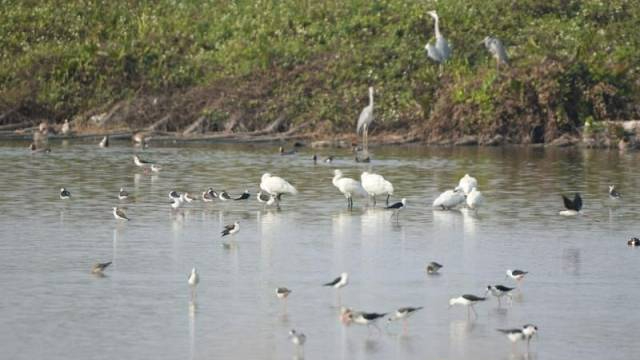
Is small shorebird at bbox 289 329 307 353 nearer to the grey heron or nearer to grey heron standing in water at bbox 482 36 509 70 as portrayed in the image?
grey heron standing in water at bbox 482 36 509 70

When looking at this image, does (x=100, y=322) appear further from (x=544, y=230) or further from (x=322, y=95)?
(x=322, y=95)

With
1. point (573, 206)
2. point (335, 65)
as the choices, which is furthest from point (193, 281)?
point (335, 65)

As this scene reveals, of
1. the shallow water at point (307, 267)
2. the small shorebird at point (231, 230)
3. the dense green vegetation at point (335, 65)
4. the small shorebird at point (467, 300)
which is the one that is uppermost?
the dense green vegetation at point (335, 65)

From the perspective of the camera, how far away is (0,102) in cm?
5025

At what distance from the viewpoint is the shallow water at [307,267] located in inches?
591

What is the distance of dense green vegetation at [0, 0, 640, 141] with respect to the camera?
44406mm

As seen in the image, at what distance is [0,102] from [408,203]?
25.8 m

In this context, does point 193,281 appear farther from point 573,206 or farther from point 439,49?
point 439,49

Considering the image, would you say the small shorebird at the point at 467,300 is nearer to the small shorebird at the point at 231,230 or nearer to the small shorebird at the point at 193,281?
the small shorebird at the point at 193,281

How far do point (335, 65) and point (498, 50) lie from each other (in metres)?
6.11

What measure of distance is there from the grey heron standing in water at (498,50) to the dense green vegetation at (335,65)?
43 cm

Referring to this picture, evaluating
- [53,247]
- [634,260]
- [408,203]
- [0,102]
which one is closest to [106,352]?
[53,247]

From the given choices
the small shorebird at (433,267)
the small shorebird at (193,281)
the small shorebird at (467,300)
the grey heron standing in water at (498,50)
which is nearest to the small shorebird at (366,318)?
the small shorebird at (467,300)

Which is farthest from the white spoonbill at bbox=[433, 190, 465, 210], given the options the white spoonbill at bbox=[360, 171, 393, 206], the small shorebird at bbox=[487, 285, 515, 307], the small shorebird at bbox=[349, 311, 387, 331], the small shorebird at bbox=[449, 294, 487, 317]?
the small shorebird at bbox=[349, 311, 387, 331]
